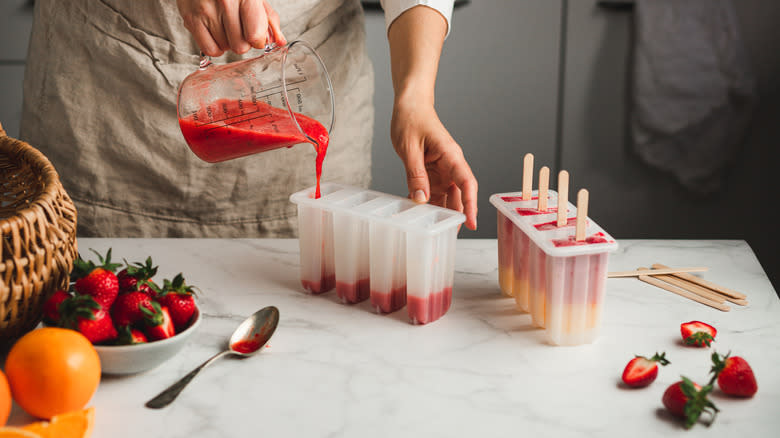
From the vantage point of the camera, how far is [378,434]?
784mm

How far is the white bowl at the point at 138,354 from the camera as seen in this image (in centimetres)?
84

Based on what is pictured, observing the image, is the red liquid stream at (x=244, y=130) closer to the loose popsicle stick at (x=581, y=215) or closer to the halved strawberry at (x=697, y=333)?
the loose popsicle stick at (x=581, y=215)

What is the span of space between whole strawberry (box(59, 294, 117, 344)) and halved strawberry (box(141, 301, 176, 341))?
0.15ft

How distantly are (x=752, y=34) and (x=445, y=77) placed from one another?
1.06 meters

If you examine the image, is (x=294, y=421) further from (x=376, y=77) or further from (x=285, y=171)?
(x=376, y=77)

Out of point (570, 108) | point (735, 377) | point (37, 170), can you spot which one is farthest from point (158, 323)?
point (570, 108)

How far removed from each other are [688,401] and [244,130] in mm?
694

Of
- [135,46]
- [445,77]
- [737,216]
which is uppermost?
[135,46]

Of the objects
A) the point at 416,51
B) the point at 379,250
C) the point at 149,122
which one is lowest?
the point at 379,250

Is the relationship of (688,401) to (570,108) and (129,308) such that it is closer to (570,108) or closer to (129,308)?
(129,308)

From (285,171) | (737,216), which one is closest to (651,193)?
(737,216)

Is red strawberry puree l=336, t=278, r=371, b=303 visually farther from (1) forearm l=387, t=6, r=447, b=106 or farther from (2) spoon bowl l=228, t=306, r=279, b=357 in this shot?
(1) forearm l=387, t=6, r=447, b=106

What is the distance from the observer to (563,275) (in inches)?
37.3

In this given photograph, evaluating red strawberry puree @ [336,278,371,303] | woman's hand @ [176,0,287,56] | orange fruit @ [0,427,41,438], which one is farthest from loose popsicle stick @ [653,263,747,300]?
orange fruit @ [0,427,41,438]
